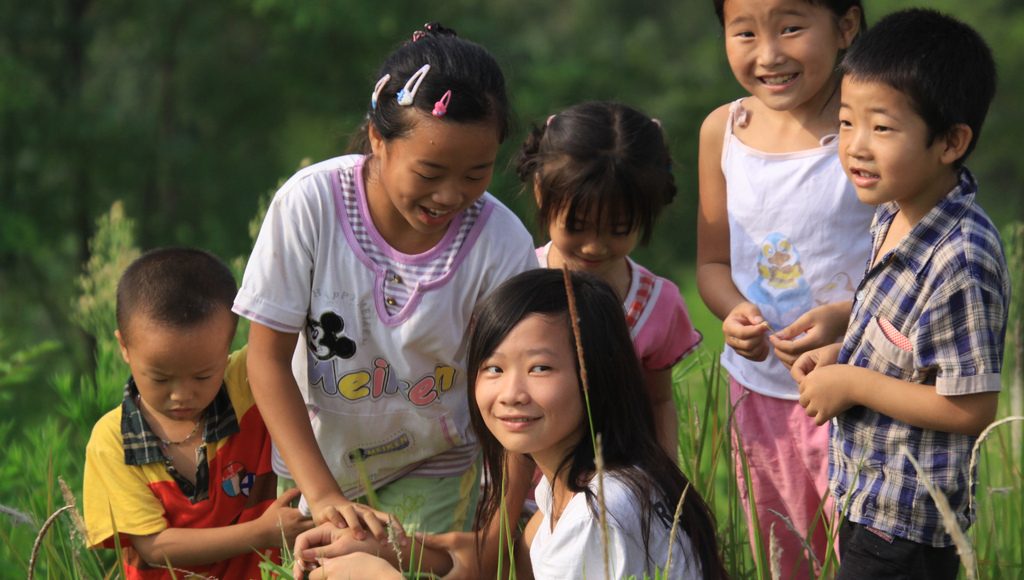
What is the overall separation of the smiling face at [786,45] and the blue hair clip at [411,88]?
656 mm

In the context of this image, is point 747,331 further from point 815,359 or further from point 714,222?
point 714,222

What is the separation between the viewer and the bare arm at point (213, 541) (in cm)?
293

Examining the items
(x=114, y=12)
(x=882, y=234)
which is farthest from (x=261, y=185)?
(x=882, y=234)

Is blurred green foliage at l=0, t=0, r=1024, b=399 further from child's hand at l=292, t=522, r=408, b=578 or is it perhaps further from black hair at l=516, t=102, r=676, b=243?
child's hand at l=292, t=522, r=408, b=578

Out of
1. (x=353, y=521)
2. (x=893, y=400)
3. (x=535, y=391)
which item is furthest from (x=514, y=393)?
(x=893, y=400)

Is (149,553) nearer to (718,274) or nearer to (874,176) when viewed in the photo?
(718,274)

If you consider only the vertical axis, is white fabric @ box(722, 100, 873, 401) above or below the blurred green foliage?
below

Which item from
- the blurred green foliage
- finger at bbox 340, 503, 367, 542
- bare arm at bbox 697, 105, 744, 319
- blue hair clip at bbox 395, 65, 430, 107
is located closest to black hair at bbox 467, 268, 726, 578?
finger at bbox 340, 503, 367, 542

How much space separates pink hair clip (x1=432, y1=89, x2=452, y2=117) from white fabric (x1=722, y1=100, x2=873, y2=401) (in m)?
0.70

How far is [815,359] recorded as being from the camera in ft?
8.39

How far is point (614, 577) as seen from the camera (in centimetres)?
224

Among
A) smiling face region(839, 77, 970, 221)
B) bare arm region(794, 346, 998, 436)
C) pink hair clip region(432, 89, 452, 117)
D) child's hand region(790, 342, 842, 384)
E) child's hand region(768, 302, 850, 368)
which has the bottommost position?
bare arm region(794, 346, 998, 436)

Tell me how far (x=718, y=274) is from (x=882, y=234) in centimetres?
62

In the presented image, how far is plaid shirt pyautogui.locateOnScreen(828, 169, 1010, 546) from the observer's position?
2295mm
